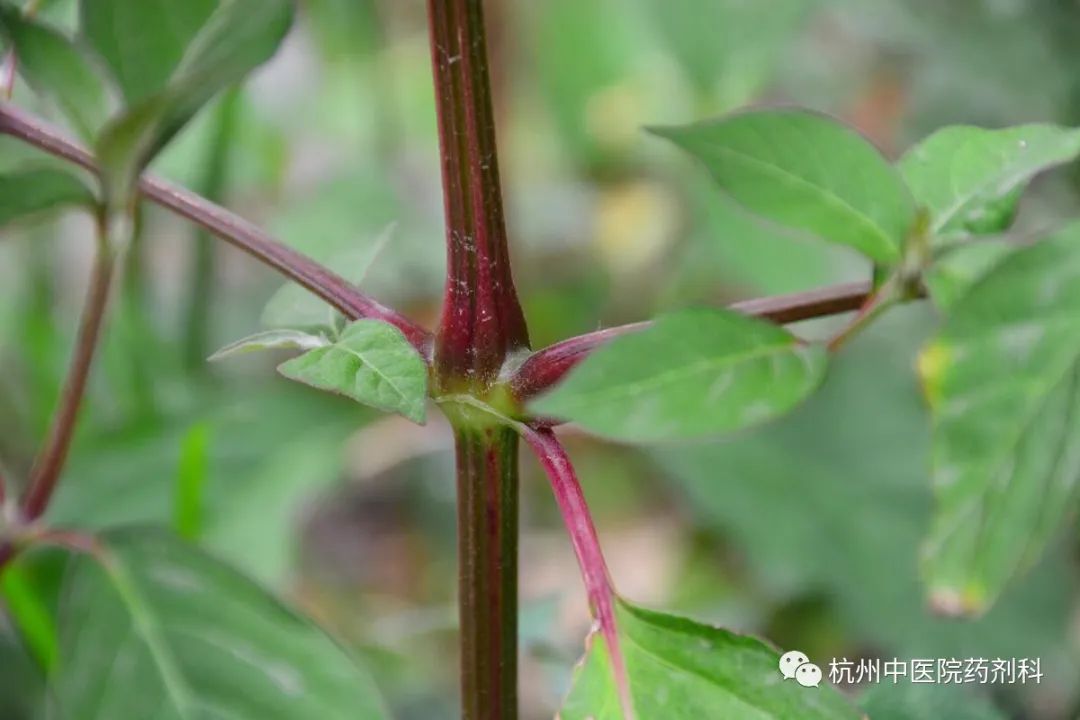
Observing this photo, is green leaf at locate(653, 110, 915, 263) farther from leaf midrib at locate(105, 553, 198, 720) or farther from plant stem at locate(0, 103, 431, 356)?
leaf midrib at locate(105, 553, 198, 720)

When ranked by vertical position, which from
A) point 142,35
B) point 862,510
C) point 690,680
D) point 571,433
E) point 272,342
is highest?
point 142,35

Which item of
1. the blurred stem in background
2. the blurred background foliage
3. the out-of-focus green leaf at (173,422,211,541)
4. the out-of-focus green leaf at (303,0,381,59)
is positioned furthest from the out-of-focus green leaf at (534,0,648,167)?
the out-of-focus green leaf at (173,422,211,541)

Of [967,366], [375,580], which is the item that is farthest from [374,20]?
[967,366]

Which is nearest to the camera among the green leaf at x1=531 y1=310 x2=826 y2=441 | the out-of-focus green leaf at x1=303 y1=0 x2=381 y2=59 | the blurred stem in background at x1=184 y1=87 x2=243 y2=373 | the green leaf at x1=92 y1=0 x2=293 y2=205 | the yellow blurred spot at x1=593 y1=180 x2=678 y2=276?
the green leaf at x1=531 y1=310 x2=826 y2=441

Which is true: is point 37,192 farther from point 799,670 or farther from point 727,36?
point 727,36

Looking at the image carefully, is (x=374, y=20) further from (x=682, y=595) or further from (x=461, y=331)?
(x=461, y=331)

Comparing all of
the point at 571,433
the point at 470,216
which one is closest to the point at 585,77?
the point at 571,433
